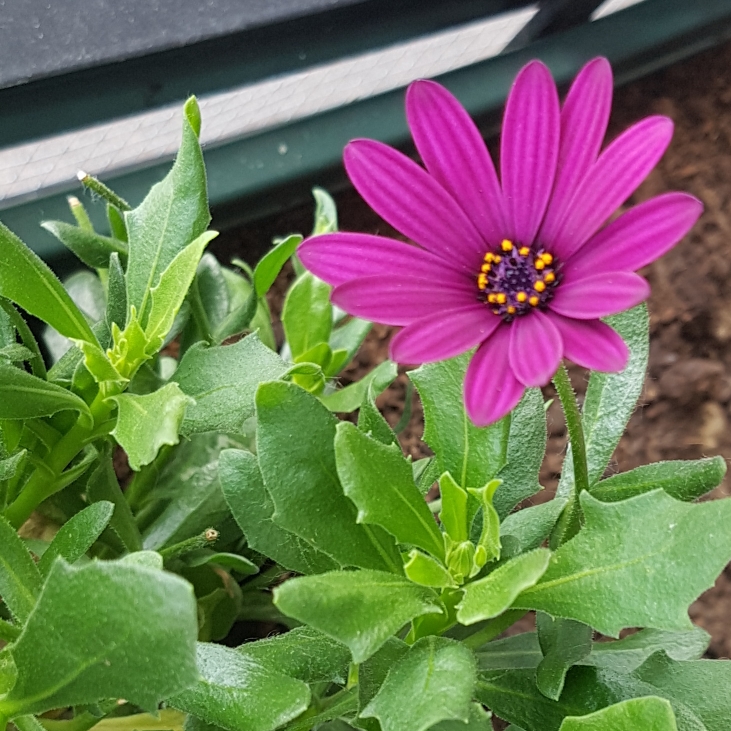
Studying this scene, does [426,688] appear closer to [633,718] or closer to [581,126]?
[633,718]

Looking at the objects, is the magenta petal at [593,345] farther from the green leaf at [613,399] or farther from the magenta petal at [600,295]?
the green leaf at [613,399]

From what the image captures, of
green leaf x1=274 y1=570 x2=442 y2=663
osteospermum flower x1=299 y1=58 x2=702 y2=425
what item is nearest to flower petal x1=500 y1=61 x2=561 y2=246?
osteospermum flower x1=299 y1=58 x2=702 y2=425

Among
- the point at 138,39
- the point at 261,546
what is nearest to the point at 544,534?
the point at 261,546

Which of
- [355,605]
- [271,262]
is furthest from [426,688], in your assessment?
[271,262]

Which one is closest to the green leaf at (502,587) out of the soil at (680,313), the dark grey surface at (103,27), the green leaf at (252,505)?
the green leaf at (252,505)

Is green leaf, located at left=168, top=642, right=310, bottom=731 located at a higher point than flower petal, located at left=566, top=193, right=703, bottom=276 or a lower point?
lower

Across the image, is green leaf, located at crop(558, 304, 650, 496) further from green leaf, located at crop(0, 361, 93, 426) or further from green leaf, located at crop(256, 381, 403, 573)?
green leaf, located at crop(0, 361, 93, 426)
